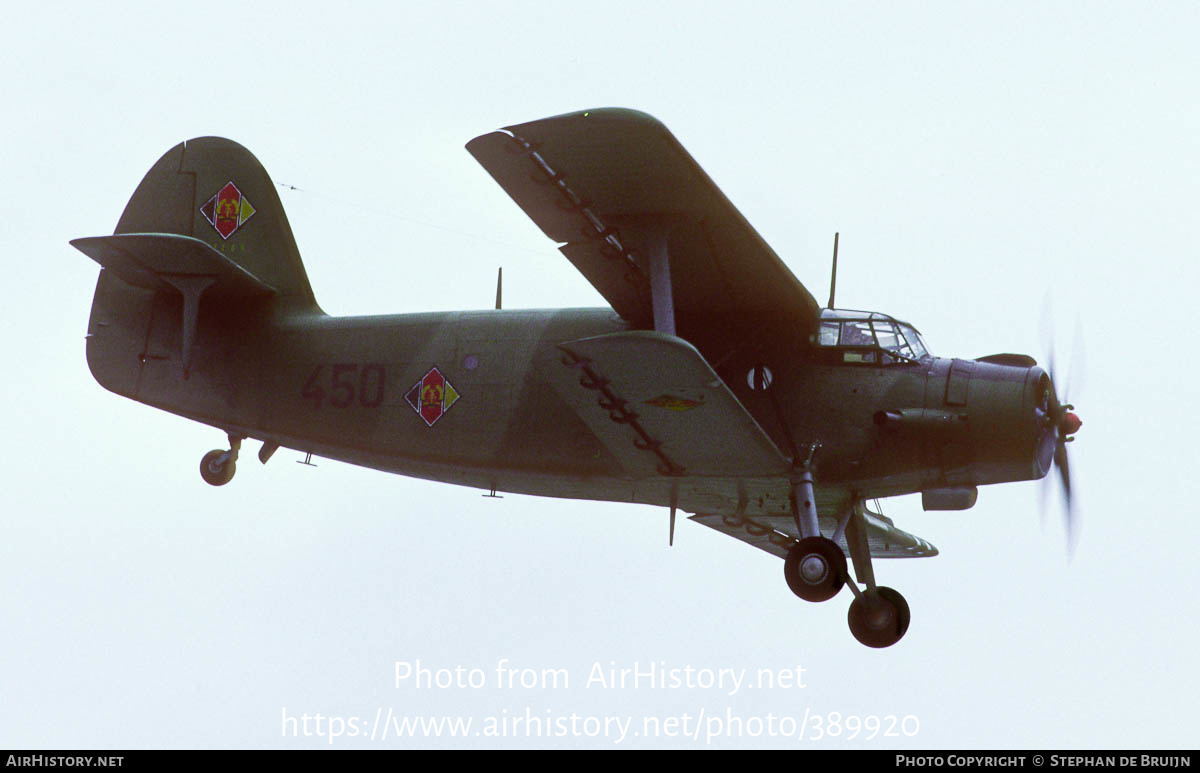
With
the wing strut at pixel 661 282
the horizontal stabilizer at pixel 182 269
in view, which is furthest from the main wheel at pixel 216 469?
the wing strut at pixel 661 282

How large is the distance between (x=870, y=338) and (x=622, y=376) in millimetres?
2415

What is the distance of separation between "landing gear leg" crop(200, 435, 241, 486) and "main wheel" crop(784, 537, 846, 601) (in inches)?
243

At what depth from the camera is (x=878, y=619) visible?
15.0 metres

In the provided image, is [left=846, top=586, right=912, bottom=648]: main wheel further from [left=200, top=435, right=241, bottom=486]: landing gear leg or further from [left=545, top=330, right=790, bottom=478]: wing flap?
[left=200, top=435, right=241, bottom=486]: landing gear leg

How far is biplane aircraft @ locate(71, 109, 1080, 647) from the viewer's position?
45.0 ft

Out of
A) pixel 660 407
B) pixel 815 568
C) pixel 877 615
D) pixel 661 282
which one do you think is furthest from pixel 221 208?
pixel 877 615

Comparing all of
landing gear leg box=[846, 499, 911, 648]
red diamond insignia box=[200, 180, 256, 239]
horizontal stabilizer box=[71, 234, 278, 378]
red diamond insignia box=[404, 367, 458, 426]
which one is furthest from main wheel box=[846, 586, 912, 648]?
red diamond insignia box=[200, 180, 256, 239]

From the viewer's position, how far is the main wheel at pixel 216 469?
1705cm

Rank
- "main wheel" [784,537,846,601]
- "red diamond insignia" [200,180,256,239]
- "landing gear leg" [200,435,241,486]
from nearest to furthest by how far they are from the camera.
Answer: "main wheel" [784,537,846,601] → "landing gear leg" [200,435,241,486] → "red diamond insignia" [200,180,256,239]

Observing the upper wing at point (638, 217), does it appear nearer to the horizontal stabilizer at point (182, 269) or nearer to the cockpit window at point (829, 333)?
the cockpit window at point (829, 333)

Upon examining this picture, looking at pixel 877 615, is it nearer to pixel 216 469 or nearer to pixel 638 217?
pixel 638 217

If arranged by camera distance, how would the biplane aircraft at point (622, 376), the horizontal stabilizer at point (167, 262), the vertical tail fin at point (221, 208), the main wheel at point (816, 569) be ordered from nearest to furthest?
the biplane aircraft at point (622, 376) < the main wheel at point (816, 569) < the horizontal stabilizer at point (167, 262) < the vertical tail fin at point (221, 208)

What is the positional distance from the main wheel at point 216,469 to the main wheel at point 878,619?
255 inches

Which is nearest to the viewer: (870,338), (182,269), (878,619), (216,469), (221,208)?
(870,338)
